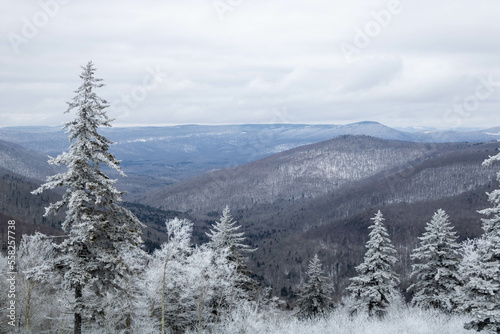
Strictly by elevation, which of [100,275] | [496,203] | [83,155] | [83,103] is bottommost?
[100,275]

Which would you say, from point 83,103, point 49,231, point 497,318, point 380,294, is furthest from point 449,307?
point 49,231

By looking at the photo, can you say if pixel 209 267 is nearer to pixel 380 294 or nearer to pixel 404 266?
pixel 380 294

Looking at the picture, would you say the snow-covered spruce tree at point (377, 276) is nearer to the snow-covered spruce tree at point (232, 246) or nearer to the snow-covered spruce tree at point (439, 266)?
the snow-covered spruce tree at point (439, 266)

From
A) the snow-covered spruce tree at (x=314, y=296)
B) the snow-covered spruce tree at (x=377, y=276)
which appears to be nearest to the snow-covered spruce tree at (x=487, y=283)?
the snow-covered spruce tree at (x=377, y=276)

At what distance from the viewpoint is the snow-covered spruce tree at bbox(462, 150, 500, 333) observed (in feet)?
52.7

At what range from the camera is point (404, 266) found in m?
187

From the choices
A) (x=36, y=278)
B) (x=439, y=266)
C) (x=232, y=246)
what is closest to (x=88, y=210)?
(x=36, y=278)

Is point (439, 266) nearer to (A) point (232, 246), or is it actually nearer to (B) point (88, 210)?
(A) point (232, 246)

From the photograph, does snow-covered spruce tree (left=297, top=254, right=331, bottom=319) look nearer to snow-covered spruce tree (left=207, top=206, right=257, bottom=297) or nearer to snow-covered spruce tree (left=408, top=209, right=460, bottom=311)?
snow-covered spruce tree (left=207, top=206, right=257, bottom=297)

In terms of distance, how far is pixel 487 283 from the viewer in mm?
16062

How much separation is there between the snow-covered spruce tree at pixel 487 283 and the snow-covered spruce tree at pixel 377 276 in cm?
1543

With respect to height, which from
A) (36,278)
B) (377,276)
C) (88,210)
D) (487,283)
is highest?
(88,210)

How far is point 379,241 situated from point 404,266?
17635cm

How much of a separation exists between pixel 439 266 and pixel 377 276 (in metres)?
5.39
